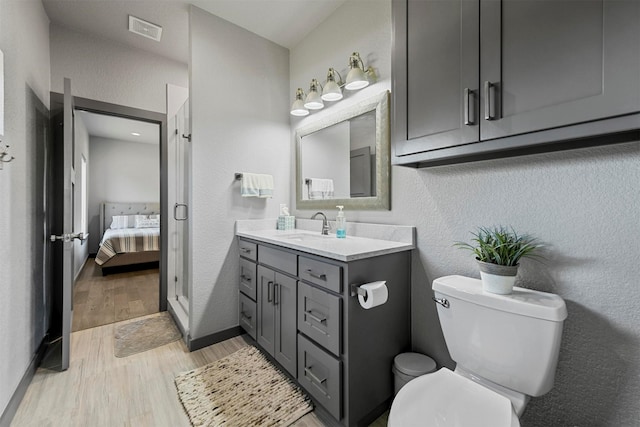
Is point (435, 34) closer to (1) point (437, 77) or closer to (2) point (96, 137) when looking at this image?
(1) point (437, 77)

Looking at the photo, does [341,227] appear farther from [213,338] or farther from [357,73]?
[213,338]

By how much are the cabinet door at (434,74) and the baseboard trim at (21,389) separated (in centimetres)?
233

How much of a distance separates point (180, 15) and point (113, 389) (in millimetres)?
2702

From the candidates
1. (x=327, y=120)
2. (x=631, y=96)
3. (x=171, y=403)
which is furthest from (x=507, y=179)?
A: (x=171, y=403)

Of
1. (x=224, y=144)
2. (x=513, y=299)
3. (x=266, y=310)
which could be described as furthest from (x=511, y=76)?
(x=224, y=144)

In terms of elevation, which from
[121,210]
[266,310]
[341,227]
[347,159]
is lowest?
[266,310]

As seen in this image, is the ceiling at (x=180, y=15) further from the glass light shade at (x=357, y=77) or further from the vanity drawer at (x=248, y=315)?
the vanity drawer at (x=248, y=315)

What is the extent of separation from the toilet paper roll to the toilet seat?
33cm

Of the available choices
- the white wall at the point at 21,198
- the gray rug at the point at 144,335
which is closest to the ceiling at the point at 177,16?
the white wall at the point at 21,198

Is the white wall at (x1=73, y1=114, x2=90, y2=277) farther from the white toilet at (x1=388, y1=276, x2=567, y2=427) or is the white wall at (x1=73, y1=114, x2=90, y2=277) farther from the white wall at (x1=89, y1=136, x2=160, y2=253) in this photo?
the white toilet at (x1=388, y1=276, x2=567, y2=427)

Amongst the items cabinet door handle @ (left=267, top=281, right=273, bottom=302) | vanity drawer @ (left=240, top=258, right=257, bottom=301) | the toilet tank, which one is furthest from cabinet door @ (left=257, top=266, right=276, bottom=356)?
the toilet tank

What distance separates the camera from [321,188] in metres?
2.26

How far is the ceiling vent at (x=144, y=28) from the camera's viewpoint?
7.29ft

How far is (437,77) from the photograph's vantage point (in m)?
1.19
